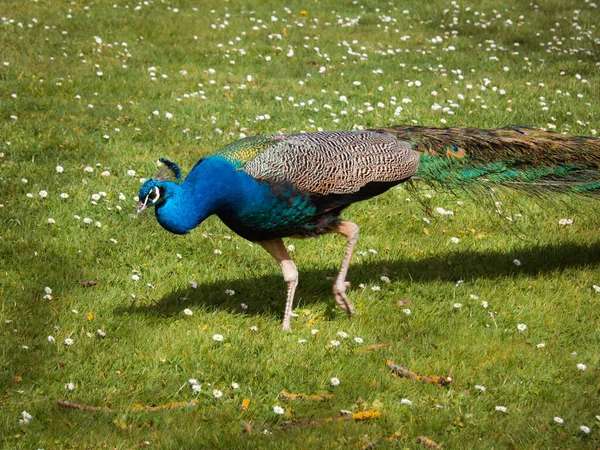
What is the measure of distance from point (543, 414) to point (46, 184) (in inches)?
174

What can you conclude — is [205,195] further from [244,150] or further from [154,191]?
[244,150]

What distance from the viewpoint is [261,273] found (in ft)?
19.4

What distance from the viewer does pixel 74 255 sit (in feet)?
18.8

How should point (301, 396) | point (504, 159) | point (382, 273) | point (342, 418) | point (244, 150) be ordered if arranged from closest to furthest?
point (342, 418) → point (301, 396) → point (244, 150) → point (504, 159) → point (382, 273)

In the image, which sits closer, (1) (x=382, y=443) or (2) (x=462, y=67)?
(1) (x=382, y=443)

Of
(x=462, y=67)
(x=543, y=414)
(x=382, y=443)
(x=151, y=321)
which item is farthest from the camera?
(x=462, y=67)

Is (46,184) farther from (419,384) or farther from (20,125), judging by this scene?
(419,384)

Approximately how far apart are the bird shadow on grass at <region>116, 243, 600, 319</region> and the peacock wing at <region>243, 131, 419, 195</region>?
897mm

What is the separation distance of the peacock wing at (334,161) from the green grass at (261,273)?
88 cm

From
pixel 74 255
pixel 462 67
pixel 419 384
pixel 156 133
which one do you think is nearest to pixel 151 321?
pixel 74 255

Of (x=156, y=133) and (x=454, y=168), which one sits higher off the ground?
(x=454, y=168)

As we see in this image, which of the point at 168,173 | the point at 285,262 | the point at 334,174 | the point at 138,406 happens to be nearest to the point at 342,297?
the point at 285,262

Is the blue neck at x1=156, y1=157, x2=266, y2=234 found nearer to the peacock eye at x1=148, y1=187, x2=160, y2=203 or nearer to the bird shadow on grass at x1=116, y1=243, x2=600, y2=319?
the peacock eye at x1=148, y1=187, x2=160, y2=203

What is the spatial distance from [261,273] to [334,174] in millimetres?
1188
